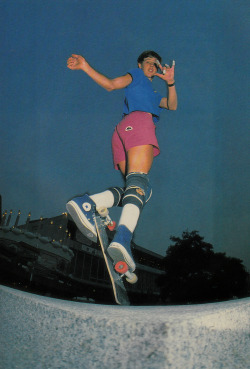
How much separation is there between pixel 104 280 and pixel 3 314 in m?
37.5

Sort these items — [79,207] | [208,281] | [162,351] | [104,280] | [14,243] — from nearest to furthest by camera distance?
[162,351]
[79,207]
[14,243]
[208,281]
[104,280]

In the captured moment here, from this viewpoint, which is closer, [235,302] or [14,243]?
[235,302]

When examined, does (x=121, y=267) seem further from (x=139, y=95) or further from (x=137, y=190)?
(x=139, y=95)

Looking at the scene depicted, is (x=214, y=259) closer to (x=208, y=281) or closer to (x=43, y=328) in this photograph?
(x=208, y=281)

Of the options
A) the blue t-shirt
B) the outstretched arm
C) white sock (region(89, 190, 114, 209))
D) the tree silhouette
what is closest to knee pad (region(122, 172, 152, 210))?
white sock (region(89, 190, 114, 209))

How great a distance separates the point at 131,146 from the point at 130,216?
1.97 ft

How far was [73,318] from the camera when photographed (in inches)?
38.4

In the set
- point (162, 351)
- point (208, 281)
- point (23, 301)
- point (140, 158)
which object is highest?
point (208, 281)

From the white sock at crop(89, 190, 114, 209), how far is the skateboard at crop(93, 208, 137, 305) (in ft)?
0.24

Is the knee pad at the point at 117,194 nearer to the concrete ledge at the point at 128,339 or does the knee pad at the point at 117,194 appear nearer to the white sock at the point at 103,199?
the white sock at the point at 103,199

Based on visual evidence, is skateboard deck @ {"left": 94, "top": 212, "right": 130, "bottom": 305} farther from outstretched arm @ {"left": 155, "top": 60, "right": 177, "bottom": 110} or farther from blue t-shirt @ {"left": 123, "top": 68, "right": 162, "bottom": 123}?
outstretched arm @ {"left": 155, "top": 60, "right": 177, "bottom": 110}

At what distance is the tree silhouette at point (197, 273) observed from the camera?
15.9 m

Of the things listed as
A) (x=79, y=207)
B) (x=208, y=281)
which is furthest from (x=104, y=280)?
(x=79, y=207)

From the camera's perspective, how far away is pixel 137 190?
6.60 feet
